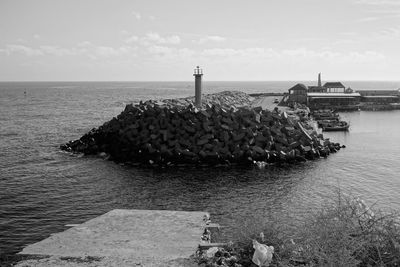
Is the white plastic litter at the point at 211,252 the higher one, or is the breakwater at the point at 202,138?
the breakwater at the point at 202,138

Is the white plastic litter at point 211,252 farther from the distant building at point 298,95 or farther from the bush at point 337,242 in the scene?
the distant building at point 298,95

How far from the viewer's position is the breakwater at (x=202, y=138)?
37562mm

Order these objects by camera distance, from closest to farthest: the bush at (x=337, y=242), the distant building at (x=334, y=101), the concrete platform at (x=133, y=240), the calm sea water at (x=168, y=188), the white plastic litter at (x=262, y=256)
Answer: the bush at (x=337, y=242) < the white plastic litter at (x=262, y=256) < the concrete platform at (x=133, y=240) < the calm sea water at (x=168, y=188) < the distant building at (x=334, y=101)

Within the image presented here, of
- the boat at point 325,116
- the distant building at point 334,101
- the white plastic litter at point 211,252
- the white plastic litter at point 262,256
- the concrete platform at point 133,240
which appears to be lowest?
the concrete platform at point 133,240

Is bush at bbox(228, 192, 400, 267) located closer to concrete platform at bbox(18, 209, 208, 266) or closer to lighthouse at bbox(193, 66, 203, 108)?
concrete platform at bbox(18, 209, 208, 266)

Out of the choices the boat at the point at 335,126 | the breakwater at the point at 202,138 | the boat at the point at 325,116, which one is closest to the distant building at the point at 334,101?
the boat at the point at 325,116

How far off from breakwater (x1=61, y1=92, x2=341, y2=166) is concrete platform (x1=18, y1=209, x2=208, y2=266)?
17838mm

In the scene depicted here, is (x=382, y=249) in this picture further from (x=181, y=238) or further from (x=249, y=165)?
(x=249, y=165)

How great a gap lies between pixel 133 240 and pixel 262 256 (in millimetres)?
5665

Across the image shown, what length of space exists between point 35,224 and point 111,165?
15.1 meters

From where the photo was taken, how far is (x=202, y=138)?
38.8 m

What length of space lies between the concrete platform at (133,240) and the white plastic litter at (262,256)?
258cm

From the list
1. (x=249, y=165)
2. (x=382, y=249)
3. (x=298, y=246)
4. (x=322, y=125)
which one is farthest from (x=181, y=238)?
(x=322, y=125)

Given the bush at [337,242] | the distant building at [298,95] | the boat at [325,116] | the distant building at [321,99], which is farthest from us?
the distant building at [321,99]
